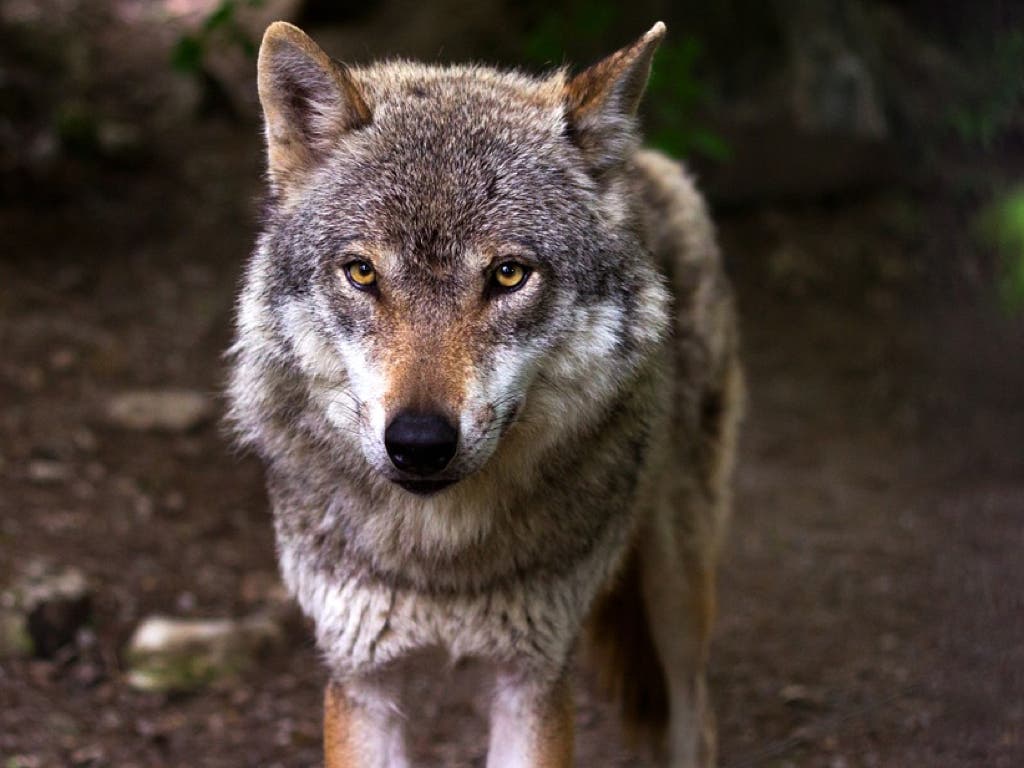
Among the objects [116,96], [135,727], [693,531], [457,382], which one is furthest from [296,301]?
[116,96]

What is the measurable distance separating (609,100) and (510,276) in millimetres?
638

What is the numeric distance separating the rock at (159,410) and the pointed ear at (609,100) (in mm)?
4199

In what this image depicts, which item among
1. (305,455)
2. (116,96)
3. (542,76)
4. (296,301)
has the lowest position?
(305,455)

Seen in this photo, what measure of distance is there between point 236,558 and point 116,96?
4.70 meters

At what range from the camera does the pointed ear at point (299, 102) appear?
3164mm

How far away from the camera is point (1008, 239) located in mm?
5594

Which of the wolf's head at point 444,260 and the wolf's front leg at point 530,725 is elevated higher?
the wolf's head at point 444,260

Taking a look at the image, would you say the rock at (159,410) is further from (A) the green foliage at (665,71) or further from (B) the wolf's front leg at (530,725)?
(B) the wolf's front leg at (530,725)

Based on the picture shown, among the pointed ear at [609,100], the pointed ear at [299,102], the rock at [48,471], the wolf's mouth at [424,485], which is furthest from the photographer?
the rock at [48,471]

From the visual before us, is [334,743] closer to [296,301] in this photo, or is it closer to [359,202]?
[296,301]

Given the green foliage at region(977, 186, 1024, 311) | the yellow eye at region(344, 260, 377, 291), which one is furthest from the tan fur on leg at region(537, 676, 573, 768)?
the green foliage at region(977, 186, 1024, 311)

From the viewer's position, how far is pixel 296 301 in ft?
10.5

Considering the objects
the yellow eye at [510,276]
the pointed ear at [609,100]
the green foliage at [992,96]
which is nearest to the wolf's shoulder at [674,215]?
the pointed ear at [609,100]

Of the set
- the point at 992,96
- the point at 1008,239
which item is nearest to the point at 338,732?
the point at 1008,239
